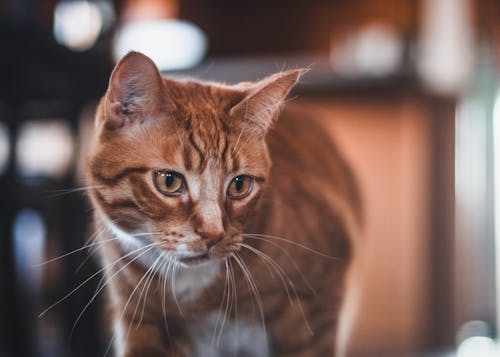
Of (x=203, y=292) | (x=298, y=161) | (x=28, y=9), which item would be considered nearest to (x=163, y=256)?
(x=203, y=292)

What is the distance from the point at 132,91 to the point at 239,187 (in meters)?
0.10

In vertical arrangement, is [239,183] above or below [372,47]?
below

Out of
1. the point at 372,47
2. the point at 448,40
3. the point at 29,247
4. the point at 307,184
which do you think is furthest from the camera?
the point at 372,47

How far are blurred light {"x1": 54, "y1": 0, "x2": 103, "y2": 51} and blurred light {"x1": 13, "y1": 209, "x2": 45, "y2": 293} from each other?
7.6 inches

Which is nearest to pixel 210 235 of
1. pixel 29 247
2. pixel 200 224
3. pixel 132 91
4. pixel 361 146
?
pixel 200 224

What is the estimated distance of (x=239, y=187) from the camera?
1.42 feet

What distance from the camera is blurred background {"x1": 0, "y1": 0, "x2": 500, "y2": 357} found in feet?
1.88

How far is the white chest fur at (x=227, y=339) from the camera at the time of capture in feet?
1.42

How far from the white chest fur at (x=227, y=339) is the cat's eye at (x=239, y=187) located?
0.09m

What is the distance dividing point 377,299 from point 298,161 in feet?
1.03

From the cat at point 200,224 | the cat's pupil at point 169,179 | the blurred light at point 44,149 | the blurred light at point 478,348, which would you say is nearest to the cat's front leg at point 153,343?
the cat at point 200,224

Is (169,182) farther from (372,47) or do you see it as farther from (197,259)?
(372,47)

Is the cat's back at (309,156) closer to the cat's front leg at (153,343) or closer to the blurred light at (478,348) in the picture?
the cat's front leg at (153,343)

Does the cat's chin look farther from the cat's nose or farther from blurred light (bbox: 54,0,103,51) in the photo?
blurred light (bbox: 54,0,103,51)
